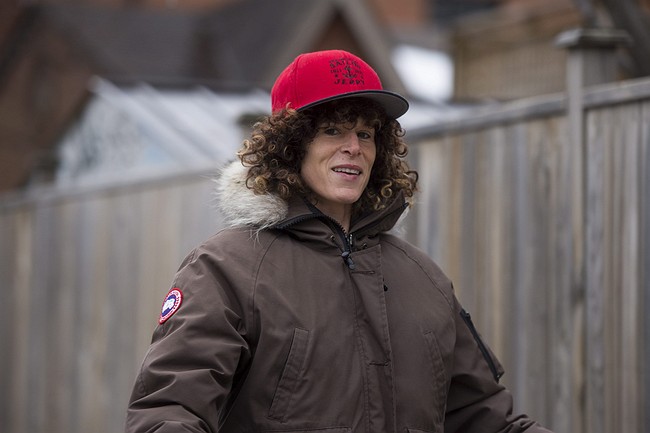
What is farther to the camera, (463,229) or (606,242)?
(463,229)

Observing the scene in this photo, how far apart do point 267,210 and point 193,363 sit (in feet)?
1.65

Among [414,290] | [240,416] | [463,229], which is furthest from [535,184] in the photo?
[240,416]

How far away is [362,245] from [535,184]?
1681 millimetres

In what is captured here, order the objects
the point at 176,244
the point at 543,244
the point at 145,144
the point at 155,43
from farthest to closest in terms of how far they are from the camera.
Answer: the point at 155,43, the point at 145,144, the point at 176,244, the point at 543,244

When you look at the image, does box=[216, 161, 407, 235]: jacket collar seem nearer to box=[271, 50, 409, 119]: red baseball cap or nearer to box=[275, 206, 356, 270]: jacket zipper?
box=[275, 206, 356, 270]: jacket zipper

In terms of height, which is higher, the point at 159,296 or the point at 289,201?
the point at 289,201

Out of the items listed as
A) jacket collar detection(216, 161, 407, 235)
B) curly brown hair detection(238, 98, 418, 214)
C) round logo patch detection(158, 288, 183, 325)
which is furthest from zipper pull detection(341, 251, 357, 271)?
round logo patch detection(158, 288, 183, 325)

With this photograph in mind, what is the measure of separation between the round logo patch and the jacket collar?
298 mm

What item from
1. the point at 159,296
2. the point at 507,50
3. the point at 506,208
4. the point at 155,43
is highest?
the point at 155,43

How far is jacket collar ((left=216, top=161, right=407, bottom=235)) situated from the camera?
3.29 meters

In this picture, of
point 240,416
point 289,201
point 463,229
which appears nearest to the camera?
point 240,416

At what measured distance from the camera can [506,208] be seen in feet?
16.5

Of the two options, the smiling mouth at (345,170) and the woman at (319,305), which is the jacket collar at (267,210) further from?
the smiling mouth at (345,170)

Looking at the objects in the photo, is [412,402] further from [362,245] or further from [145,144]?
[145,144]
